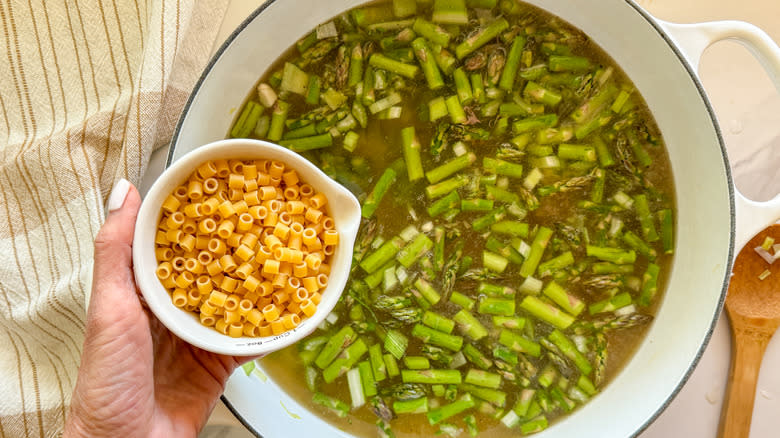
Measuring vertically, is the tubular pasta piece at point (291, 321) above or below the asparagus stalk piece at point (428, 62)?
below

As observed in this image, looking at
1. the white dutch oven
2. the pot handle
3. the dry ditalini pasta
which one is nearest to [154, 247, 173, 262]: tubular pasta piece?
the dry ditalini pasta

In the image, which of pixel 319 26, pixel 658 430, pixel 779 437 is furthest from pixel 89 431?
pixel 779 437

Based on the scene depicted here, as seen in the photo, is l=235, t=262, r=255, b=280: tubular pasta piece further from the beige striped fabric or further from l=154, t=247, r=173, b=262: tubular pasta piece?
the beige striped fabric

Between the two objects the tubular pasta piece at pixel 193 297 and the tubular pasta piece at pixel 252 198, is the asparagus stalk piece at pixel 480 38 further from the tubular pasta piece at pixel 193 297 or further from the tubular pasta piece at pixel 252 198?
the tubular pasta piece at pixel 193 297

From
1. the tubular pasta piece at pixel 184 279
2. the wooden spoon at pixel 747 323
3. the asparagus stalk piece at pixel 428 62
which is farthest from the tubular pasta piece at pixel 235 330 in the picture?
the wooden spoon at pixel 747 323

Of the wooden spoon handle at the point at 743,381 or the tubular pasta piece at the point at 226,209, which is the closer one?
the tubular pasta piece at the point at 226,209

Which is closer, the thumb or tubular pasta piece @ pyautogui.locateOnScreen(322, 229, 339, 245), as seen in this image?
the thumb
